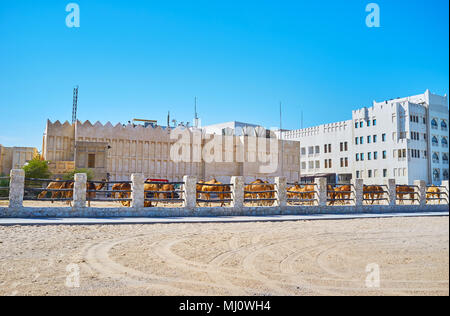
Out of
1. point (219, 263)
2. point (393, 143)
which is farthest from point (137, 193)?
point (393, 143)

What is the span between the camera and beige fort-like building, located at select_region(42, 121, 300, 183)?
38312mm

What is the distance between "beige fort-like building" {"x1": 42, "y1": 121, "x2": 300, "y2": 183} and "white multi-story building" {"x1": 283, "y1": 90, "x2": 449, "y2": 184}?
16.6 m

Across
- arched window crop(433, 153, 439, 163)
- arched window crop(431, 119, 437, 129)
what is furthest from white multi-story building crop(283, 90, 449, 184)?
arched window crop(433, 153, 439, 163)

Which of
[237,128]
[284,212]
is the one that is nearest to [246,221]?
[284,212]

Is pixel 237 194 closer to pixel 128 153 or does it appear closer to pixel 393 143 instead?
pixel 128 153

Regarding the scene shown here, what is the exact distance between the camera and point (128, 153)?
42.2 metres

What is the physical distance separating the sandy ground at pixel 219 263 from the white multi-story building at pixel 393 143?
153 feet

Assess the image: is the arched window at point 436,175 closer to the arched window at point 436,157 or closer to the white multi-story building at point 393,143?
the white multi-story building at point 393,143

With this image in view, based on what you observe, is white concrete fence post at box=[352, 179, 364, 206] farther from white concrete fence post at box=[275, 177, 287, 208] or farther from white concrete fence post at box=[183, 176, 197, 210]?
white concrete fence post at box=[183, 176, 197, 210]

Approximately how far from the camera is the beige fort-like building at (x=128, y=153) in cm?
3831

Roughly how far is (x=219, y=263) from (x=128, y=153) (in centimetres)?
3757

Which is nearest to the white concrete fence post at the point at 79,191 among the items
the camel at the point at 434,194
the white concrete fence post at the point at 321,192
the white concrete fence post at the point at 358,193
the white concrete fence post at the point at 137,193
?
the white concrete fence post at the point at 137,193

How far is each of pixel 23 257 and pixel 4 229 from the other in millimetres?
4362

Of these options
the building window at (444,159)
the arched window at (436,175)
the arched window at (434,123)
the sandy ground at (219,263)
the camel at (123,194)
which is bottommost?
the sandy ground at (219,263)
